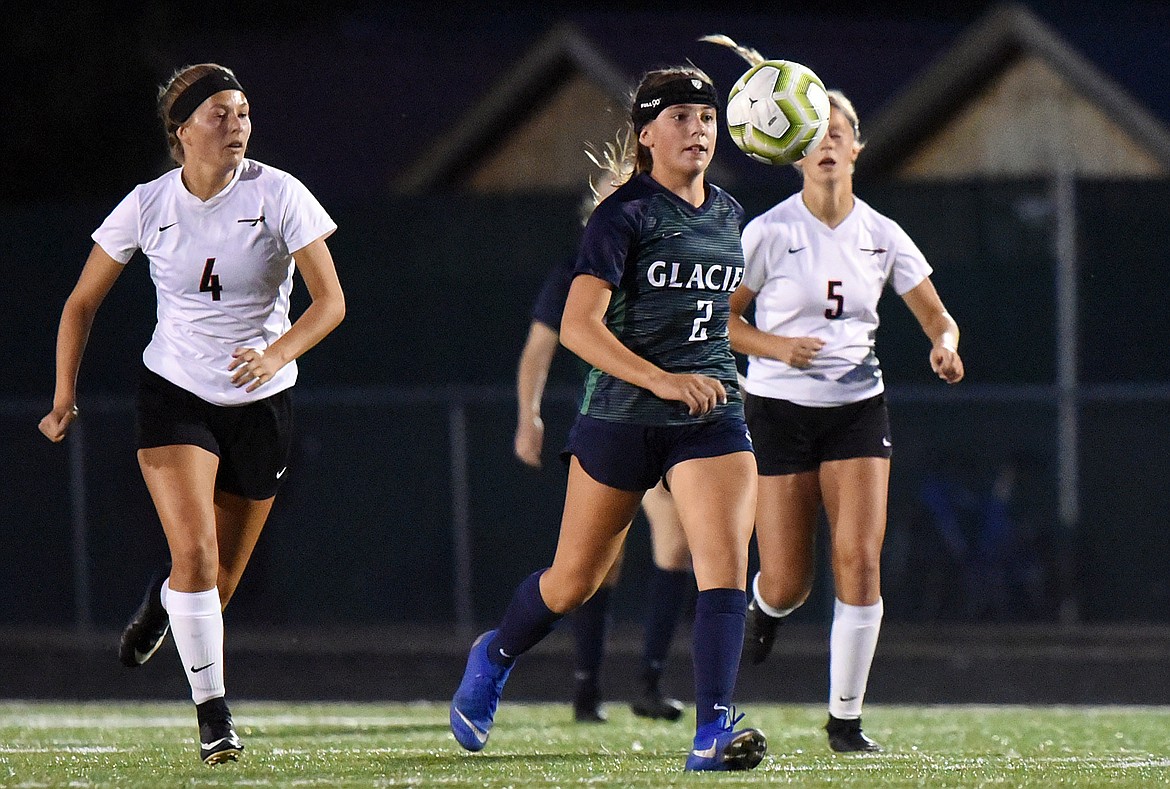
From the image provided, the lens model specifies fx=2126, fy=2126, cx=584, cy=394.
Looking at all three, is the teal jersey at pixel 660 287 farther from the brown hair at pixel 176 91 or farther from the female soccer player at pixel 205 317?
the brown hair at pixel 176 91

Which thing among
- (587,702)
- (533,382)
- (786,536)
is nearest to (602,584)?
(587,702)

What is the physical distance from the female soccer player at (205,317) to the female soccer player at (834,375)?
5.45ft

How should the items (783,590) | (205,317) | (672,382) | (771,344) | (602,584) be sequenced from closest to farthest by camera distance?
1. (672,382)
2. (205,317)
3. (771,344)
4. (783,590)
5. (602,584)

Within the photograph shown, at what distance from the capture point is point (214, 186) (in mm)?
7109

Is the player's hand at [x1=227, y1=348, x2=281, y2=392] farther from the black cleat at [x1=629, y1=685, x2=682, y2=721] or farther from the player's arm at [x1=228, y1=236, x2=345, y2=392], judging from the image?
the black cleat at [x1=629, y1=685, x2=682, y2=721]

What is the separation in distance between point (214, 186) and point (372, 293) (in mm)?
10310

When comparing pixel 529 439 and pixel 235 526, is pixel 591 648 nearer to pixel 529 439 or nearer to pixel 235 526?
pixel 529 439

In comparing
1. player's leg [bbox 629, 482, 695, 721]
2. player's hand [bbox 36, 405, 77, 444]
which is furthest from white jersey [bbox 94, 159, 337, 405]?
player's leg [bbox 629, 482, 695, 721]

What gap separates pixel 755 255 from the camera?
793 centimetres

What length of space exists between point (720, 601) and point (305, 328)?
164 cm

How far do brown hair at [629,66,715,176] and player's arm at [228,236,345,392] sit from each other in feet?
3.54

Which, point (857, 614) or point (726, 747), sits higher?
point (857, 614)

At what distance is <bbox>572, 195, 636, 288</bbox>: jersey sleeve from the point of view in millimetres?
6680

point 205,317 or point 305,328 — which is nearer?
point 305,328
